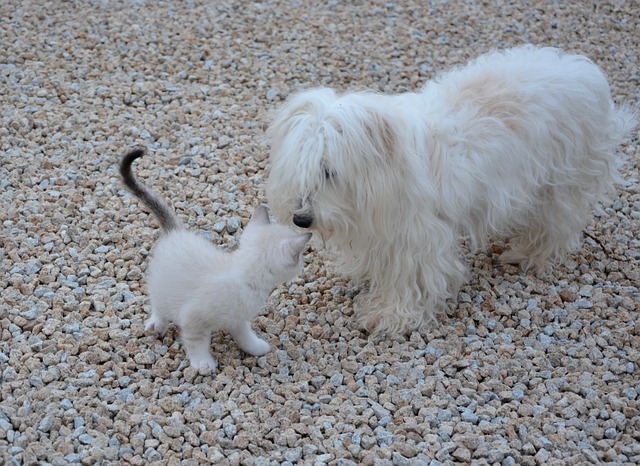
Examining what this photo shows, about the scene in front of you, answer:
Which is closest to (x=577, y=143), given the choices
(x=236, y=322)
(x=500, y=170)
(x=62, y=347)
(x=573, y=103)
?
(x=573, y=103)

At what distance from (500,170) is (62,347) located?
2.14 m

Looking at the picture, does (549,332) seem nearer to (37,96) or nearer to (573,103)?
(573,103)

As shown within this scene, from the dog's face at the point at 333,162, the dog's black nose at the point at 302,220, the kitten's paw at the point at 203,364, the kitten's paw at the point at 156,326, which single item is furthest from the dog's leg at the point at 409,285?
the kitten's paw at the point at 156,326

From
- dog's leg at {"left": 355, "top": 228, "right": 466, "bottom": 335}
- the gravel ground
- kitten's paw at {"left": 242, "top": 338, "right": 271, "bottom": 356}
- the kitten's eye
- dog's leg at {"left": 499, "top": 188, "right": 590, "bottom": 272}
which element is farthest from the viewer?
dog's leg at {"left": 499, "top": 188, "right": 590, "bottom": 272}

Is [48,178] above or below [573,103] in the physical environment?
below

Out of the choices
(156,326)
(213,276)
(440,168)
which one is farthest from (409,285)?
(156,326)

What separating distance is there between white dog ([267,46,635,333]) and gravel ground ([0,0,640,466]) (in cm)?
29

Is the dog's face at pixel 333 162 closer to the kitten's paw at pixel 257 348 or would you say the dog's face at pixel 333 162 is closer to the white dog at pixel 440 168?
the white dog at pixel 440 168

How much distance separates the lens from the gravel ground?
125 inches

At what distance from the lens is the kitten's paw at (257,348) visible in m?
3.58

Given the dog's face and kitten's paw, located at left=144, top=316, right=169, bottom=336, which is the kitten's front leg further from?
the dog's face

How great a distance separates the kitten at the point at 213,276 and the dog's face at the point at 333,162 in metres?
0.17

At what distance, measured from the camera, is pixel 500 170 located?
3.79 meters

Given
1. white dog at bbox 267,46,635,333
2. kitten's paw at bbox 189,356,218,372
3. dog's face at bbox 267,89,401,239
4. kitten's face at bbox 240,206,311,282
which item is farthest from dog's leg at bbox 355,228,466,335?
kitten's paw at bbox 189,356,218,372
